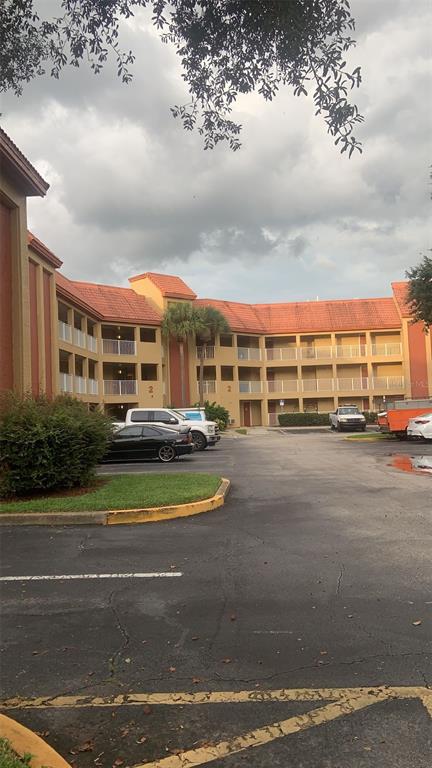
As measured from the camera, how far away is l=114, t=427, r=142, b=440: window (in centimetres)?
1928

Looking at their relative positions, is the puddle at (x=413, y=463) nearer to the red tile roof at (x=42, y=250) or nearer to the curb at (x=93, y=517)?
the curb at (x=93, y=517)

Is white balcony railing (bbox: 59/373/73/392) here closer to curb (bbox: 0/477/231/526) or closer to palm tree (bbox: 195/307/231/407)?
palm tree (bbox: 195/307/231/407)

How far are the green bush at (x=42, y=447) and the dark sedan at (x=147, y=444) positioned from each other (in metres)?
7.64

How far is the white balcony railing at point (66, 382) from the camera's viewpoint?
29.0 m

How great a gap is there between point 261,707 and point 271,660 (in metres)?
0.61

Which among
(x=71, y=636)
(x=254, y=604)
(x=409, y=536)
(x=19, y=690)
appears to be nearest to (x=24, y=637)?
(x=71, y=636)

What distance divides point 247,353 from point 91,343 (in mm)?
16231

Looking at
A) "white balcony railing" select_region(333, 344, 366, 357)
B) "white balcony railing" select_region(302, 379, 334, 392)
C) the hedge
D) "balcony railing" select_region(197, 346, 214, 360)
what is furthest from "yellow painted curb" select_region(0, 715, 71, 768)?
"white balcony railing" select_region(333, 344, 366, 357)

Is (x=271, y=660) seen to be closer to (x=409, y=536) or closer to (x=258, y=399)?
(x=409, y=536)

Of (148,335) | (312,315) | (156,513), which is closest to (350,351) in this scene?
(312,315)

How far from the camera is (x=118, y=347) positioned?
40094 millimetres

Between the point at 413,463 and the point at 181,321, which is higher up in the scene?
the point at 181,321

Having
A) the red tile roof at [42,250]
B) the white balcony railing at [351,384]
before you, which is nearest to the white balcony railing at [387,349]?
the white balcony railing at [351,384]

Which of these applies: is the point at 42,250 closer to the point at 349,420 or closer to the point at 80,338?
the point at 80,338
